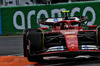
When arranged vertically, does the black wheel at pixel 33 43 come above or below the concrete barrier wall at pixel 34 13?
below

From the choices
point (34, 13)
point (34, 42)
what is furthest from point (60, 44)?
point (34, 13)

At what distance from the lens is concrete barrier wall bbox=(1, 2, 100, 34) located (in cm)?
1416

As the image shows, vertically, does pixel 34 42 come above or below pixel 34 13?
below

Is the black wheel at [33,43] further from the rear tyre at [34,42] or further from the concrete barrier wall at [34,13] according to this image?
the concrete barrier wall at [34,13]

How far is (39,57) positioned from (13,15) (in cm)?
1060

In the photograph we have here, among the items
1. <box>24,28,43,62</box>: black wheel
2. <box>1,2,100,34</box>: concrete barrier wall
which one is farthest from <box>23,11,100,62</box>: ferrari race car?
<box>1,2,100,34</box>: concrete barrier wall

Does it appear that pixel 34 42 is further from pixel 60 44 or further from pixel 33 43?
pixel 60 44

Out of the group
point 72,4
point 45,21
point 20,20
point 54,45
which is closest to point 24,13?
point 20,20

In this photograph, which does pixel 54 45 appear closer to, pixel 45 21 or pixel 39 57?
pixel 39 57

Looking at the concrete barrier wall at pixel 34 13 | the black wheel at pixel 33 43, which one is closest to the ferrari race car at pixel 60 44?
the black wheel at pixel 33 43

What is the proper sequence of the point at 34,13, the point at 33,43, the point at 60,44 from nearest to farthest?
the point at 33,43 < the point at 60,44 < the point at 34,13

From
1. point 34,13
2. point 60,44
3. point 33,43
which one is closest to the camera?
point 33,43

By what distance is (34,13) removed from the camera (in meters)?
15.1

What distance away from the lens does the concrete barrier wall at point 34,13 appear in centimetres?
1416
